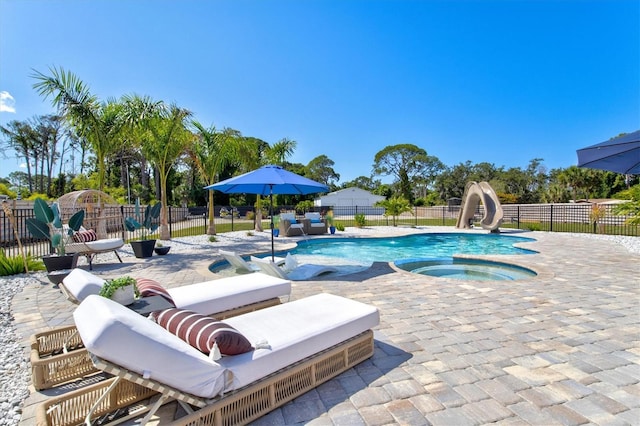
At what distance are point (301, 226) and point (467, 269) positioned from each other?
7.82 m

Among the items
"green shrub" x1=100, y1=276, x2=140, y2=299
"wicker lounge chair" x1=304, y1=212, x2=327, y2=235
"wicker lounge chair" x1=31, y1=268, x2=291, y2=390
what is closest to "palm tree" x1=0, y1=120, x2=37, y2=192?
"wicker lounge chair" x1=304, y1=212, x2=327, y2=235

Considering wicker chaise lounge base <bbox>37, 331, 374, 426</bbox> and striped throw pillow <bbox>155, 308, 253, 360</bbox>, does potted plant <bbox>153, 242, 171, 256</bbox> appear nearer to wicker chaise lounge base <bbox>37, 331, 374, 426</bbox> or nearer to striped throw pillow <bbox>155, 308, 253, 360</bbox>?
wicker chaise lounge base <bbox>37, 331, 374, 426</bbox>

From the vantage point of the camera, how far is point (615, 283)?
17.2ft

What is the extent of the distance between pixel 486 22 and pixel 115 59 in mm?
13637

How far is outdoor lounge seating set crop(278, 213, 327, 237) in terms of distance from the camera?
46.0 feet

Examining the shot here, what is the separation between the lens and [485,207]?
51.9ft

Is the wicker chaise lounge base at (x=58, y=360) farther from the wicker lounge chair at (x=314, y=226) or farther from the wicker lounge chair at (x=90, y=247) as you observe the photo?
the wicker lounge chair at (x=314, y=226)

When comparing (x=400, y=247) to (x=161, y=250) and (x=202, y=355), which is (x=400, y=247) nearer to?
(x=161, y=250)

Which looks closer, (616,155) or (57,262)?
(616,155)

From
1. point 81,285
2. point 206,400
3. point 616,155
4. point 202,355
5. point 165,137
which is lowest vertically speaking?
point 206,400

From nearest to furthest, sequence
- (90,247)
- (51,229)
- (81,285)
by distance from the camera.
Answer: (81,285), (51,229), (90,247)

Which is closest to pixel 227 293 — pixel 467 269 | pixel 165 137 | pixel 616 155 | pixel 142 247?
pixel 142 247

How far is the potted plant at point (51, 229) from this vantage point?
20.4ft

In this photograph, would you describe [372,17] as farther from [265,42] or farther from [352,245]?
[352,245]
